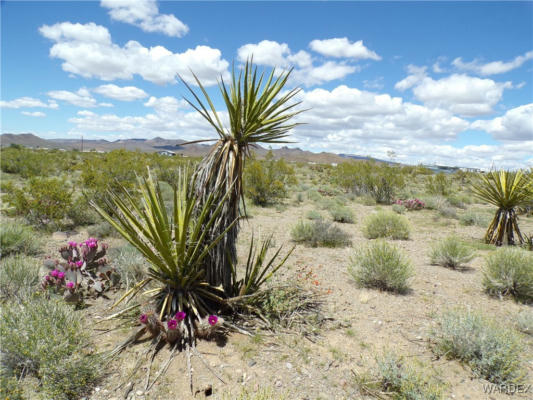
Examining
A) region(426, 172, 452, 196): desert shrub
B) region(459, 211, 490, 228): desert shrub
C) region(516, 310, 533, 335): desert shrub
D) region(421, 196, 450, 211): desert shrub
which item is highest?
region(426, 172, 452, 196): desert shrub

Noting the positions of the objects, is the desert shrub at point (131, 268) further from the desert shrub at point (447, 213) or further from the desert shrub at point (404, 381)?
the desert shrub at point (447, 213)

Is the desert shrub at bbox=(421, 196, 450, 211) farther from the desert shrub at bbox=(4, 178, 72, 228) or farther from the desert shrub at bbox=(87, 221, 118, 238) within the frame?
the desert shrub at bbox=(4, 178, 72, 228)

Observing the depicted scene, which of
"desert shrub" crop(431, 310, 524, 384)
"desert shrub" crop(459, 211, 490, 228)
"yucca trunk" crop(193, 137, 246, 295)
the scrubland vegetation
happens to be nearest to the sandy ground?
the scrubland vegetation

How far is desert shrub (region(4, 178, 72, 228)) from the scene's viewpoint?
26.3 feet

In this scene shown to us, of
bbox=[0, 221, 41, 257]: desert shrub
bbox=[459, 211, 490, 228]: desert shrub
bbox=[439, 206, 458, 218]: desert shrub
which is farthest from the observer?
bbox=[439, 206, 458, 218]: desert shrub

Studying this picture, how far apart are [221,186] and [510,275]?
510 centimetres

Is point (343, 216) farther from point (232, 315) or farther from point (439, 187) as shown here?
point (439, 187)

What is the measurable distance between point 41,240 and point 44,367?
5.24 meters

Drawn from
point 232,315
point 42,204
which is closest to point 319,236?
point 232,315

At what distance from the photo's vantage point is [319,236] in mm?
8227

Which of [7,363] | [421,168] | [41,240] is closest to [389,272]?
[7,363]

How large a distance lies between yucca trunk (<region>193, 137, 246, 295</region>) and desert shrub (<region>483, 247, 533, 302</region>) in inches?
183

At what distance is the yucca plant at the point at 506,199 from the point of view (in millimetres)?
7887

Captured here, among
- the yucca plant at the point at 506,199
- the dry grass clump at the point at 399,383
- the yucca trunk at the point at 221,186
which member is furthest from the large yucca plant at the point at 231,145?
the yucca plant at the point at 506,199
